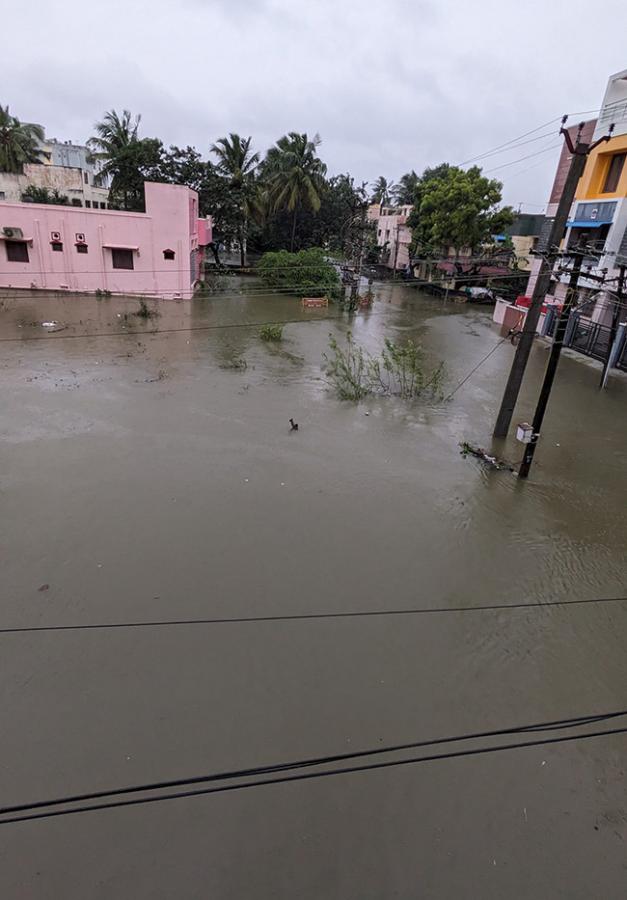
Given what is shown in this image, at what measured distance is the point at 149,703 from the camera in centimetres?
527

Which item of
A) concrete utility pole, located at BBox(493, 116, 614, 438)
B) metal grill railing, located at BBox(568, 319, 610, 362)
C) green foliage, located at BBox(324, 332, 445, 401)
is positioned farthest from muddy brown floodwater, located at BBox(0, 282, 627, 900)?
metal grill railing, located at BBox(568, 319, 610, 362)

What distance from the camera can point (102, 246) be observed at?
80.1 feet

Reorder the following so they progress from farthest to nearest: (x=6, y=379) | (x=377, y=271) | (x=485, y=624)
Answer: (x=377, y=271)
(x=6, y=379)
(x=485, y=624)

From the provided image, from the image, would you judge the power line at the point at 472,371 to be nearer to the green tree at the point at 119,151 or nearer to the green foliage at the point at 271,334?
the green foliage at the point at 271,334

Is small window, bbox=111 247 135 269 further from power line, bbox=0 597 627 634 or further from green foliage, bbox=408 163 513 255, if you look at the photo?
power line, bbox=0 597 627 634

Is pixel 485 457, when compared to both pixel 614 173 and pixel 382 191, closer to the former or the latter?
pixel 614 173

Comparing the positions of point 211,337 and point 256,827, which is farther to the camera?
point 211,337

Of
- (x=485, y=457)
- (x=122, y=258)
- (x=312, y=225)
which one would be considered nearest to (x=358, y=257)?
(x=312, y=225)

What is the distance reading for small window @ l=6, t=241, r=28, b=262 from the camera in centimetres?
2417

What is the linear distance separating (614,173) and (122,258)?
23266mm

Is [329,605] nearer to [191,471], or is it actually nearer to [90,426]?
[191,471]

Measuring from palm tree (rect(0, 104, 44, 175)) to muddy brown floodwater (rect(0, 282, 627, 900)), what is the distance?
30.5m

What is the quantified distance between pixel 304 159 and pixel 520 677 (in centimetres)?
3601

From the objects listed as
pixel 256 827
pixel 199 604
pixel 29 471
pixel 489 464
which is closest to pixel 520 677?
pixel 256 827
